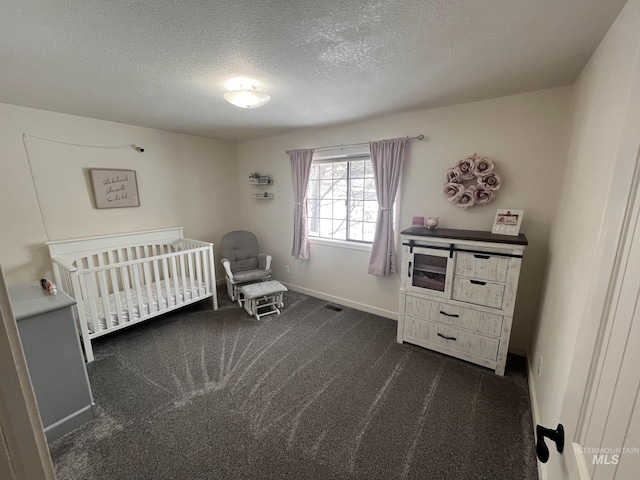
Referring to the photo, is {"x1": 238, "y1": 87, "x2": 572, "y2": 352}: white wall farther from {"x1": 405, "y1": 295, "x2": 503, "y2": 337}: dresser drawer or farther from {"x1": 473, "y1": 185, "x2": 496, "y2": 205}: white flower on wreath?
{"x1": 405, "y1": 295, "x2": 503, "y2": 337}: dresser drawer

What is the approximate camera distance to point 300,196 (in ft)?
11.7

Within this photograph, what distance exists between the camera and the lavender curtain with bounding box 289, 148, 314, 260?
11.3 ft

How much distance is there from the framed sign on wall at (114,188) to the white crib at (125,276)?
0.40m

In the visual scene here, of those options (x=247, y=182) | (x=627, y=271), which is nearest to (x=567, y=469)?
(x=627, y=271)

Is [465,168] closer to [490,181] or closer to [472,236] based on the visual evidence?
[490,181]

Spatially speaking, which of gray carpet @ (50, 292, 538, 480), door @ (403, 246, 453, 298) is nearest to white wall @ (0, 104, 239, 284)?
gray carpet @ (50, 292, 538, 480)

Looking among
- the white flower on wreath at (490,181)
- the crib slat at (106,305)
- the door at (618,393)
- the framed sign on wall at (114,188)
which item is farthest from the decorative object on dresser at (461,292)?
the framed sign on wall at (114,188)

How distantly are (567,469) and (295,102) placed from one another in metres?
2.67

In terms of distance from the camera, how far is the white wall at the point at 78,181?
2.43 meters

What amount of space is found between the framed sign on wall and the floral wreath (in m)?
3.64

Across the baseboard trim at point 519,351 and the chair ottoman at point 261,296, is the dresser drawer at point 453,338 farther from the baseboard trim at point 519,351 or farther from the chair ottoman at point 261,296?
the chair ottoman at point 261,296

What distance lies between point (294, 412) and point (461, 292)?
1.66m

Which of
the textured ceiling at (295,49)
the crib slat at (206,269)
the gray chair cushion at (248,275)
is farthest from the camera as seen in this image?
the gray chair cushion at (248,275)

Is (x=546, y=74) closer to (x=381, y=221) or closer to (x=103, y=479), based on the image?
(x=381, y=221)
